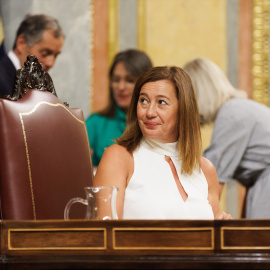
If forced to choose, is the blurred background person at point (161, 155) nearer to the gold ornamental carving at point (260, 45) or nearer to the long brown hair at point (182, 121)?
the long brown hair at point (182, 121)

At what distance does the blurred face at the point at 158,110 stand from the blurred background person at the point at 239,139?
119cm

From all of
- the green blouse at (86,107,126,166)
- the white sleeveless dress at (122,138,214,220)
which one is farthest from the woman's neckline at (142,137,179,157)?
the green blouse at (86,107,126,166)

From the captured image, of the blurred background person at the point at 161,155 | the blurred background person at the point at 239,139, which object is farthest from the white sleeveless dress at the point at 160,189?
the blurred background person at the point at 239,139

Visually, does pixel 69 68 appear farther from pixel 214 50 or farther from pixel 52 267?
pixel 52 267

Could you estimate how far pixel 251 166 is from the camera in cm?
329

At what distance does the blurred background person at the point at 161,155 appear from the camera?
1.92 m

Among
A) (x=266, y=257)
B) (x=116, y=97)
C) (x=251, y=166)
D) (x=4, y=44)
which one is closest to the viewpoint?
(x=266, y=257)

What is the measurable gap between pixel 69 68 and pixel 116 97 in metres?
1.04

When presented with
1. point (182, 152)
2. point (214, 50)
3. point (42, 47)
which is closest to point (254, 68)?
point (214, 50)

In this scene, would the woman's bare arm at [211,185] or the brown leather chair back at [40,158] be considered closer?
the brown leather chair back at [40,158]

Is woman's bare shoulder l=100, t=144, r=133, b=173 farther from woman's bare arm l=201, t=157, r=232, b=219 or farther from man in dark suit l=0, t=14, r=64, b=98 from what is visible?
man in dark suit l=0, t=14, r=64, b=98

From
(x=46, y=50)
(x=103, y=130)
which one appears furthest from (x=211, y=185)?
(x=46, y=50)

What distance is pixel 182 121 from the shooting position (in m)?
2.05

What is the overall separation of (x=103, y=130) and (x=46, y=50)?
0.74 meters
